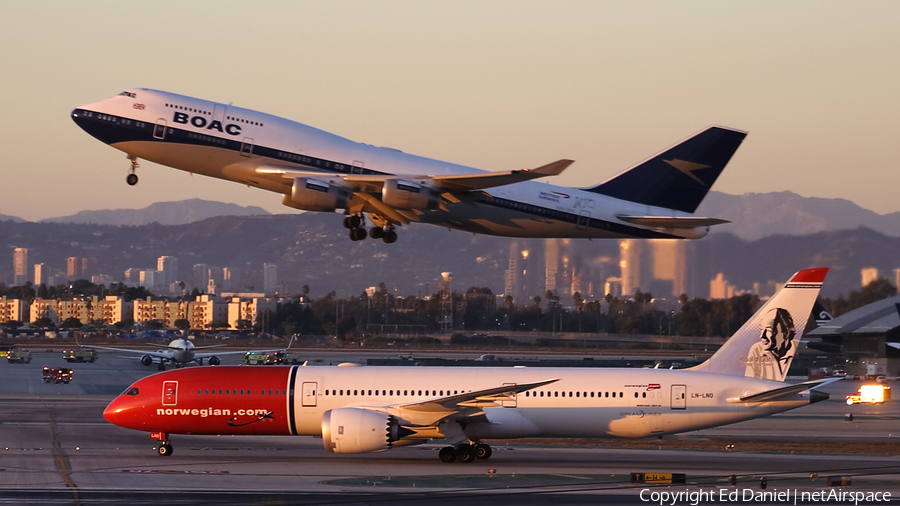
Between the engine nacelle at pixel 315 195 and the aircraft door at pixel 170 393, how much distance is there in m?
6.97

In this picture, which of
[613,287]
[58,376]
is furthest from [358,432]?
[613,287]

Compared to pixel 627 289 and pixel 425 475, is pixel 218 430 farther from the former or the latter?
pixel 627 289

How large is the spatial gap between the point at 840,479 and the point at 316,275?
149 m

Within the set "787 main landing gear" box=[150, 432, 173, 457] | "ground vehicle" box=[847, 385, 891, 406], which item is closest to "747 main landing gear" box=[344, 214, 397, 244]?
"787 main landing gear" box=[150, 432, 173, 457]

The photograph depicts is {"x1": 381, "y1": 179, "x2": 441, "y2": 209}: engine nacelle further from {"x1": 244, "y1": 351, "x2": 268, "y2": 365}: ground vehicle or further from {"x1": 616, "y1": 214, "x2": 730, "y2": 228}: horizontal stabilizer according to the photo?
{"x1": 244, "y1": 351, "x2": 268, "y2": 365}: ground vehicle

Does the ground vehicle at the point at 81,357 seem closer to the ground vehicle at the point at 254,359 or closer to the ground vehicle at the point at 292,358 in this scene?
the ground vehicle at the point at 254,359

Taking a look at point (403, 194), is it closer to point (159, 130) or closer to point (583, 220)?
point (583, 220)

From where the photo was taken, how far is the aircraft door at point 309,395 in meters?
33.2

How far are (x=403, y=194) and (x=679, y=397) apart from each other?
10.6 m

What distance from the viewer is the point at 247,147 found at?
32.9m

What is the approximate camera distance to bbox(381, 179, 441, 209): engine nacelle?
3256 cm

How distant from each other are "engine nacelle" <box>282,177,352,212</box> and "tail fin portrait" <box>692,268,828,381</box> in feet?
42.7

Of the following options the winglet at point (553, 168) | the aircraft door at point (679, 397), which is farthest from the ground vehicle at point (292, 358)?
the winglet at point (553, 168)

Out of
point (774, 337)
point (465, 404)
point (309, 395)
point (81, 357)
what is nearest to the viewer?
point (465, 404)
